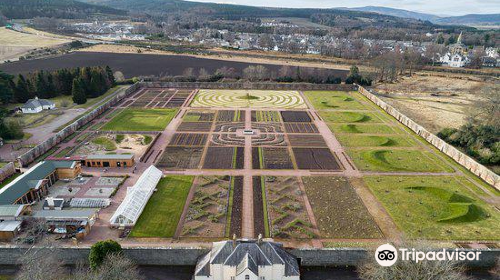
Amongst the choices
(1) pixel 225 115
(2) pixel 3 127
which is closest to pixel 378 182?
(1) pixel 225 115

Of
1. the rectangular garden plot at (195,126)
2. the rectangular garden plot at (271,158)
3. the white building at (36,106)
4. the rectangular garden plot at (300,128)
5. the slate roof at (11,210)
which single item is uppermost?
the white building at (36,106)

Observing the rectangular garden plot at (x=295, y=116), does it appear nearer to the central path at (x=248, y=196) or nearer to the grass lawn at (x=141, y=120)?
the central path at (x=248, y=196)

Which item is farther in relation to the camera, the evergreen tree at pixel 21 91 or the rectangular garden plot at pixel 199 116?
the evergreen tree at pixel 21 91

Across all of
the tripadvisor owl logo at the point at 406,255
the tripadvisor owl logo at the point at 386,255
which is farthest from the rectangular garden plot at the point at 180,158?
the tripadvisor owl logo at the point at 406,255

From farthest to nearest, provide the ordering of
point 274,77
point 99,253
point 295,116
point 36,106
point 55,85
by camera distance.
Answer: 1. point 274,77
2. point 55,85
3. point 295,116
4. point 36,106
5. point 99,253

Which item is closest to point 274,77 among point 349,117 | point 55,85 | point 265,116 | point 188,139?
point 265,116

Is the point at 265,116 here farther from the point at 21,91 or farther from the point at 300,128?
the point at 21,91

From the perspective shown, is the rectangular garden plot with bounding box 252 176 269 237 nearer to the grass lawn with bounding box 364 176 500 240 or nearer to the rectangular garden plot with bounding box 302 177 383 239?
the rectangular garden plot with bounding box 302 177 383 239
